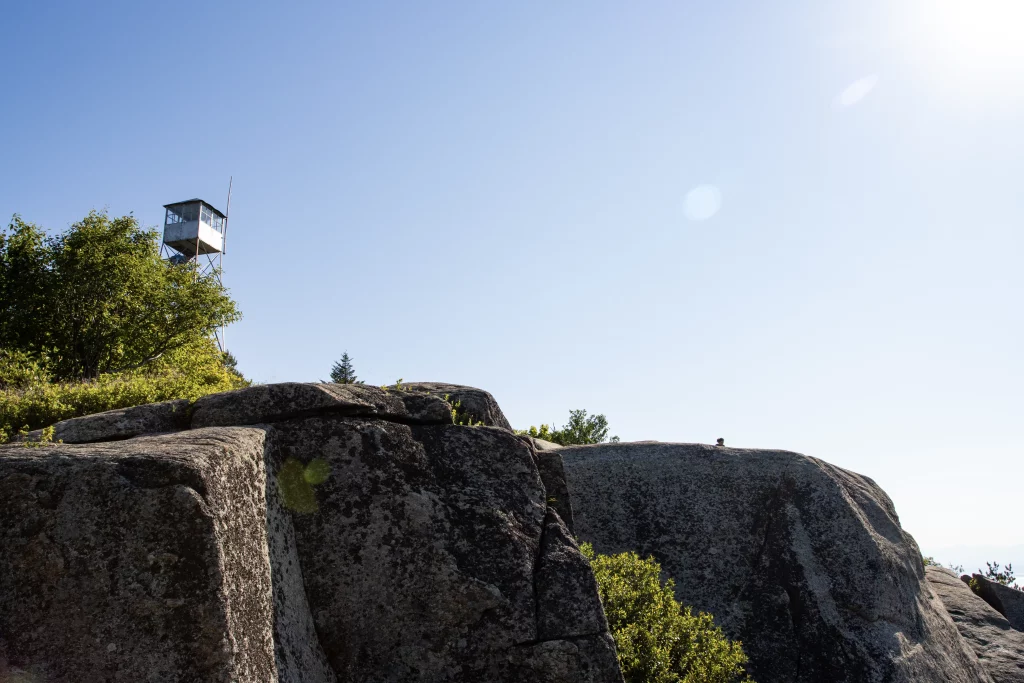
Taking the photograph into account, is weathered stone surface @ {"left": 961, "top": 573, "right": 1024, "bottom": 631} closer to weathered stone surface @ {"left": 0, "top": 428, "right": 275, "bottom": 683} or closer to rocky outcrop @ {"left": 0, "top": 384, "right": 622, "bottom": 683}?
rocky outcrop @ {"left": 0, "top": 384, "right": 622, "bottom": 683}

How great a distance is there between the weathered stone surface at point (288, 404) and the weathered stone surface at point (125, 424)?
24 centimetres

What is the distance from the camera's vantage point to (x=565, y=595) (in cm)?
709

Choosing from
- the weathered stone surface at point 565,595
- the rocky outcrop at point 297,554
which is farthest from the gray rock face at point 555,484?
the weathered stone surface at point 565,595

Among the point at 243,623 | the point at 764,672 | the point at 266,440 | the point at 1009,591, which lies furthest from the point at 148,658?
the point at 1009,591

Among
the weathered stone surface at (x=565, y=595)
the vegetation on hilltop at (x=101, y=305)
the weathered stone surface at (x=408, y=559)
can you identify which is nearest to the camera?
the weathered stone surface at (x=408, y=559)

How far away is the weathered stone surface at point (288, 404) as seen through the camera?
24.1ft

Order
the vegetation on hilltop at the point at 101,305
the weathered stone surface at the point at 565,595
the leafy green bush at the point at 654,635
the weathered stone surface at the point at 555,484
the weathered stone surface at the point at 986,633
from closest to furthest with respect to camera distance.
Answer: the weathered stone surface at the point at 565,595 < the leafy green bush at the point at 654,635 < the weathered stone surface at the point at 555,484 < the weathered stone surface at the point at 986,633 < the vegetation on hilltop at the point at 101,305

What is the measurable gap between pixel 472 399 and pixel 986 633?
1081 cm

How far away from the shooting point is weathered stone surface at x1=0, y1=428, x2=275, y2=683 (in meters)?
4.91

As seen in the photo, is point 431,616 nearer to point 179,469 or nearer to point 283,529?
point 283,529

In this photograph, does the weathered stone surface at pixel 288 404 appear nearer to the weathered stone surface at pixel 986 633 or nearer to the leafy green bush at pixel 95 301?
the weathered stone surface at pixel 986 633

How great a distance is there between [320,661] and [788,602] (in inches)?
281

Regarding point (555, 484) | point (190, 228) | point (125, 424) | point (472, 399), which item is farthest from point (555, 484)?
point (190, 228)

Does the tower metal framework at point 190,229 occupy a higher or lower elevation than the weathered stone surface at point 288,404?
higher
